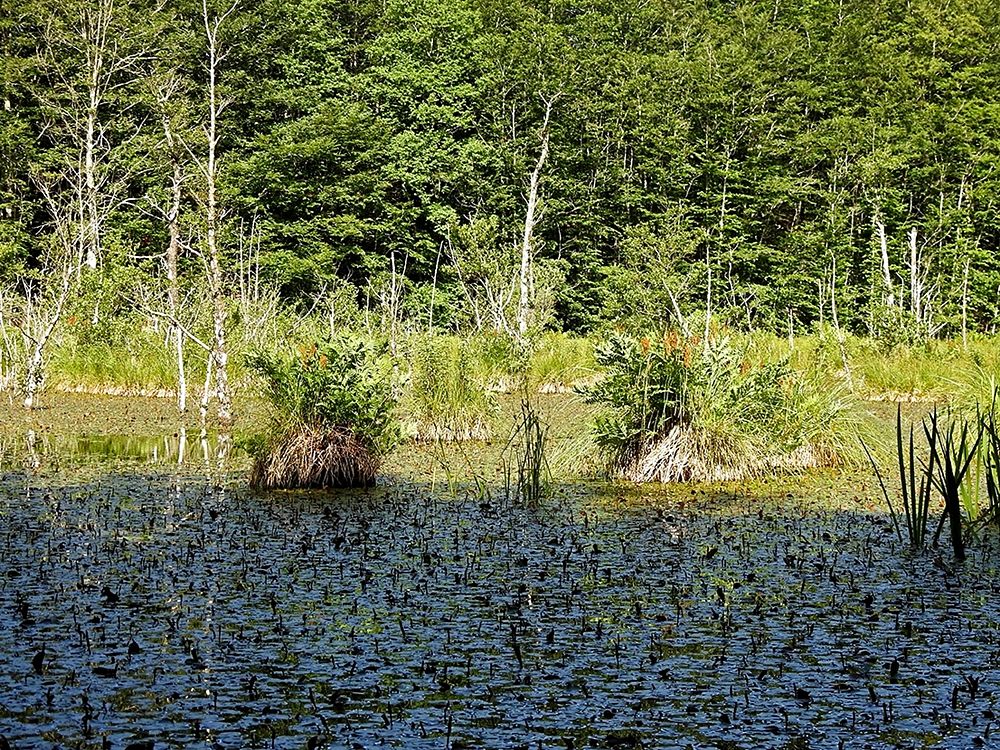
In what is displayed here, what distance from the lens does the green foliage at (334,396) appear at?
12.3m

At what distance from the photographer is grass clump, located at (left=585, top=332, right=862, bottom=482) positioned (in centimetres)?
1269

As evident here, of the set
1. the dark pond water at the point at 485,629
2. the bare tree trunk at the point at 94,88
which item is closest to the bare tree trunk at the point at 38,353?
the dark pond water at the point at 485,629

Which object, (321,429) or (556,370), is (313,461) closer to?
(321,429)

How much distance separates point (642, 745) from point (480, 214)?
36845mm

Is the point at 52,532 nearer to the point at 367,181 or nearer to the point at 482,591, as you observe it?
the point at 482,591

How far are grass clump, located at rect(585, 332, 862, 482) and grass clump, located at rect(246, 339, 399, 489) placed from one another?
2.35 meters

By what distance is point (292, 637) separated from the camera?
6957 millimetres

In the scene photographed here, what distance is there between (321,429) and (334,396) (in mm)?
352

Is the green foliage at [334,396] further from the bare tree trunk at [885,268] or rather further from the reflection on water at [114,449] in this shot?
the bare tree trunk at [885,268]

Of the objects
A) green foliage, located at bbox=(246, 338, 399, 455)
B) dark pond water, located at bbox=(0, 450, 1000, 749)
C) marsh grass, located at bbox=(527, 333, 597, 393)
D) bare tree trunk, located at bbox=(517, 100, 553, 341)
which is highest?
bare tree trunk, located at bbox=(517, 100, 553, 341)

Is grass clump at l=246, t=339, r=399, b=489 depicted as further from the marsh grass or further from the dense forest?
the dense forest

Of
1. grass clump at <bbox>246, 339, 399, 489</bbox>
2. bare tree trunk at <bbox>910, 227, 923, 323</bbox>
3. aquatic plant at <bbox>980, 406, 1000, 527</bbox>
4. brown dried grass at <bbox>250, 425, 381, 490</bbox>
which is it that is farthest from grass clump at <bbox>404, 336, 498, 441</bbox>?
bare tree trunk at <bbox>910, 227, 923, 323</bbox>

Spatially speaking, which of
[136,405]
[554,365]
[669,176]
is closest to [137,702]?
[136,405]

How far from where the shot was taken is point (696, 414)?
1265cm
